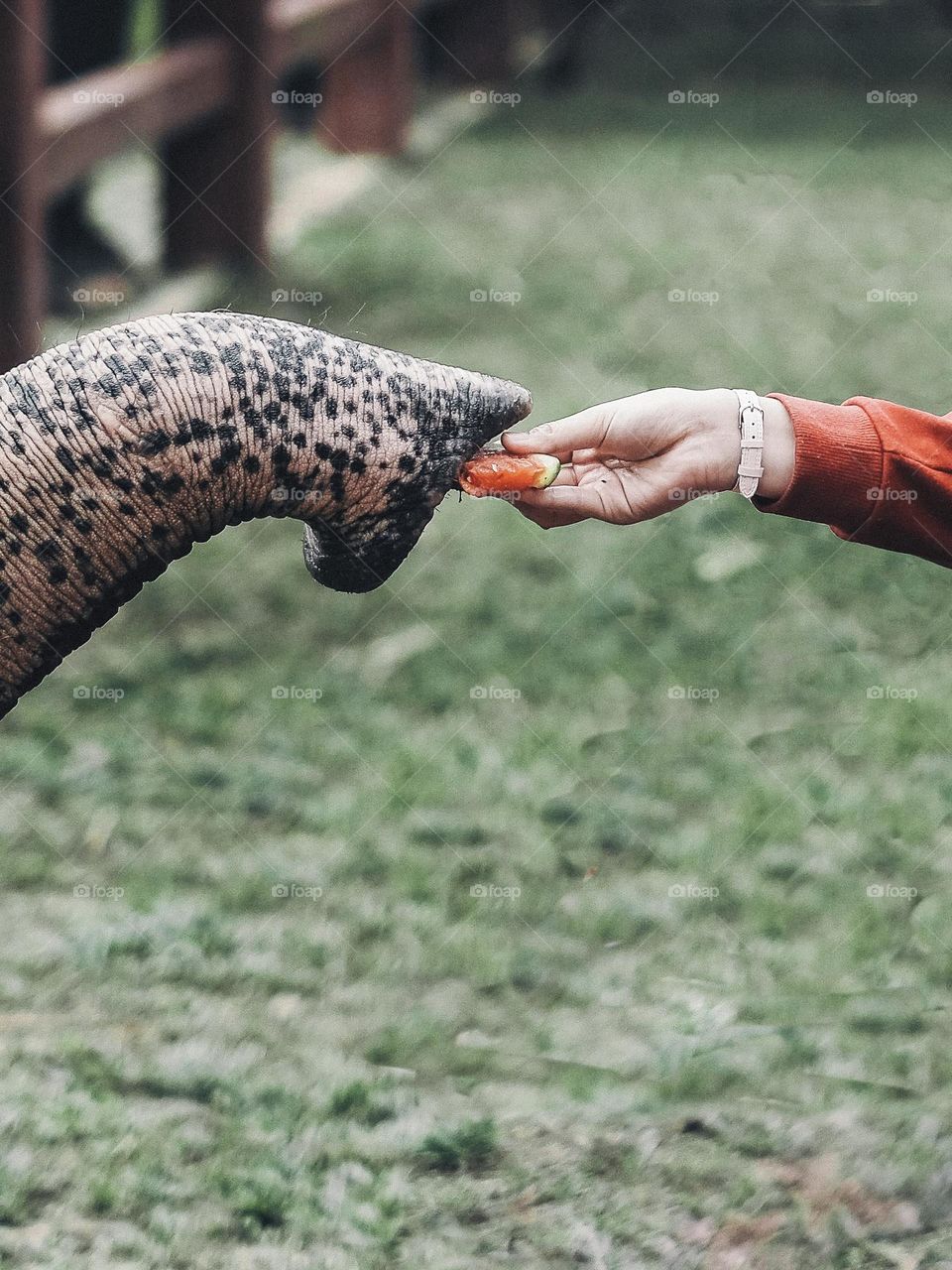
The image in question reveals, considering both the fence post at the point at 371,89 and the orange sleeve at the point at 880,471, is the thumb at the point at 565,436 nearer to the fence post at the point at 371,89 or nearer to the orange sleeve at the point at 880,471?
the orange sleeve at the point at 880,471

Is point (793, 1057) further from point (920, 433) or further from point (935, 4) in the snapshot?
point (935, 4)

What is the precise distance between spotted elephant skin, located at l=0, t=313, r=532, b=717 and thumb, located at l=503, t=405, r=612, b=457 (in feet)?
0.71

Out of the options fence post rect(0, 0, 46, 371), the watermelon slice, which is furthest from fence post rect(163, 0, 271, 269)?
the watermelon slice

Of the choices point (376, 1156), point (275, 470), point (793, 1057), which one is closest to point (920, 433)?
point (275, 470)

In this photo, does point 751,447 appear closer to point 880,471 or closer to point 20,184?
point 880,471

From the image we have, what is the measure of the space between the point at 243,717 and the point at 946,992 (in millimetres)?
1762

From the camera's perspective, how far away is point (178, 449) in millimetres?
1889

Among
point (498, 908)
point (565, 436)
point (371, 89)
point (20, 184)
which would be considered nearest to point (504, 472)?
point (565, 436)

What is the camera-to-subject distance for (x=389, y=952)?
3.11 m

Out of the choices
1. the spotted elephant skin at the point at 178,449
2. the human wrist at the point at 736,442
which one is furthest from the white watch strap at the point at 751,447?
the spotted elephant skin at the point at 178,449

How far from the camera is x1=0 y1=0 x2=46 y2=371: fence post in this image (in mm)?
5023

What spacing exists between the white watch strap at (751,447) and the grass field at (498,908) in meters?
1.10

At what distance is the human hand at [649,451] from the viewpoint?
7.58 feet

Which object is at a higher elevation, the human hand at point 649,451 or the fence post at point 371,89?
the fence post at point 371,89
